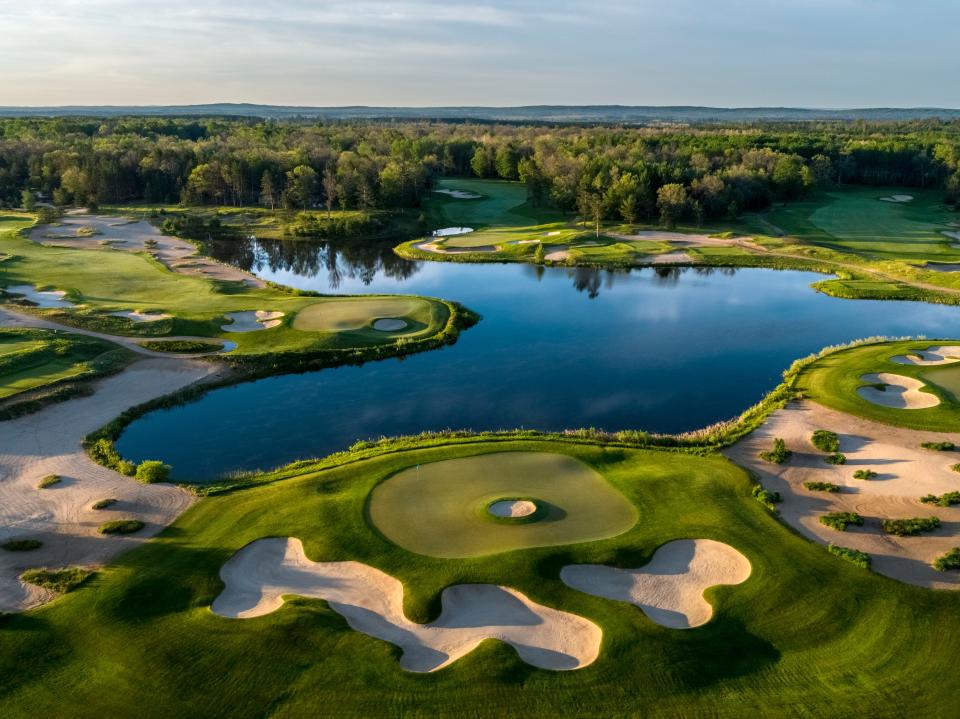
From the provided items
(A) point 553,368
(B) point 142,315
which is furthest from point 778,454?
(B) point 142,315

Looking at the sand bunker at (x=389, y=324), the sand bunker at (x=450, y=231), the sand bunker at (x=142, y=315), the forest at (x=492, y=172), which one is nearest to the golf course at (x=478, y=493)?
the sand bunker at (x=142, y=315)

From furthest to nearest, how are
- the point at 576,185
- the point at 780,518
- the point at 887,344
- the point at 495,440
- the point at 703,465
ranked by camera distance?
the point at 576,185, the point at 887,344, the point at 495,440, the point at 703,465, the point at 780,518

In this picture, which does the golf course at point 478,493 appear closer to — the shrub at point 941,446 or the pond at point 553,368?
the shrub at point 941,446

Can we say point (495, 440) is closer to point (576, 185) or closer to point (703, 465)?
point (703, 465)

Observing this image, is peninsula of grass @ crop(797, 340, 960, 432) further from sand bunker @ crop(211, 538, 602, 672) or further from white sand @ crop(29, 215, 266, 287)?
white sand @ crop(29, 215, 266, 287)

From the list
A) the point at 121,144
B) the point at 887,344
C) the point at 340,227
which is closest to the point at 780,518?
the point at 887,344
